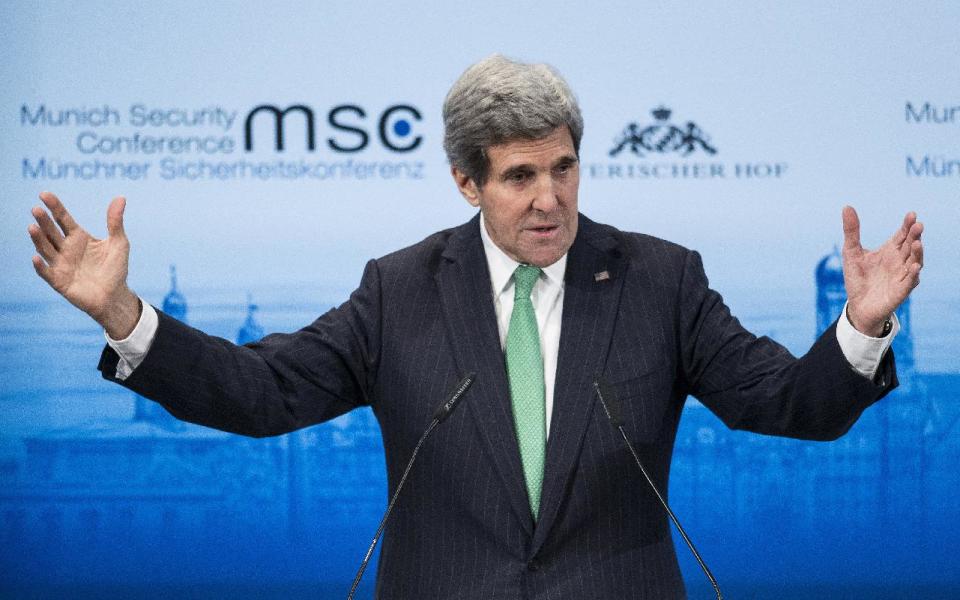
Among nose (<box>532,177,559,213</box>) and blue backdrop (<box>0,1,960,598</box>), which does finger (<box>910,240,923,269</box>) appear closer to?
nose (<box>532,177,559,213</box>)

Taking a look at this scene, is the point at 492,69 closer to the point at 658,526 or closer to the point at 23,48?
the point at 658,526

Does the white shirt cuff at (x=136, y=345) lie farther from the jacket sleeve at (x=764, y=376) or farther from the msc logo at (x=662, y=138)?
the msc logo at (x=662, y=138)

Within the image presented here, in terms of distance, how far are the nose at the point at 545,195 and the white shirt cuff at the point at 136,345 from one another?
0.67 m

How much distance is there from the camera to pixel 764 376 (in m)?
2.19

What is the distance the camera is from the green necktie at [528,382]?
7.08ft

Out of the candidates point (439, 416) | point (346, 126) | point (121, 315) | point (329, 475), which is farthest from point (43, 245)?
point (329, 475)

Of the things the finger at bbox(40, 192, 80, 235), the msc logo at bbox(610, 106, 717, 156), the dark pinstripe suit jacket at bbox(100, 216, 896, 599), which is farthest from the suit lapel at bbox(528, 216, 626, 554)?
the msc logo at bbox(610, 106, 717, 156)

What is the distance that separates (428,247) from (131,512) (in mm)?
2476

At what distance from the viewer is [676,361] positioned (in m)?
2.29

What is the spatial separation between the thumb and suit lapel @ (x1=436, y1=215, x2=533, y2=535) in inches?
23.7

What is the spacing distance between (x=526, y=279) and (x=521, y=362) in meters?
0.16

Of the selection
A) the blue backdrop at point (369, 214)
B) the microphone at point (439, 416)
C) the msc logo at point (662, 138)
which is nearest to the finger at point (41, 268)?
the microphone at point (439, 416)

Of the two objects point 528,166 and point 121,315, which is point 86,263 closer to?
point 121,315

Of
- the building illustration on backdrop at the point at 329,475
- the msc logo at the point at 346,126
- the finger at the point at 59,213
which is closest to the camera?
the finger at the point at 59,213
